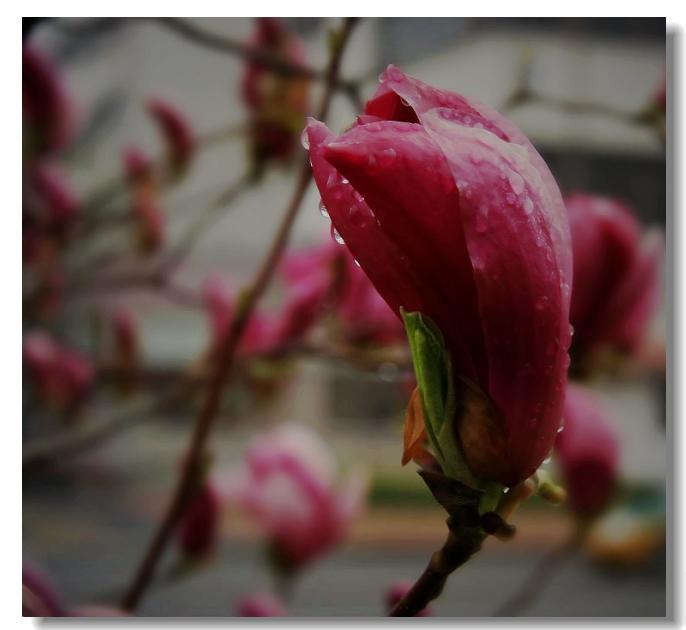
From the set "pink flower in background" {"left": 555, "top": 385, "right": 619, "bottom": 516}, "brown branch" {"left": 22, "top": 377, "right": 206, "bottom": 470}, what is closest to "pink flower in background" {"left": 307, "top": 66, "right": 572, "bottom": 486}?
"pink flower in background" {"left": 555, "top": 385, "right": 619, "bottom": 516}

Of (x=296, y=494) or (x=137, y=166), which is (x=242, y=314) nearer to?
(x=296, y=494)

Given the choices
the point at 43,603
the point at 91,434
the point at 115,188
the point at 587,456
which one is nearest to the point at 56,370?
the point at 91,434

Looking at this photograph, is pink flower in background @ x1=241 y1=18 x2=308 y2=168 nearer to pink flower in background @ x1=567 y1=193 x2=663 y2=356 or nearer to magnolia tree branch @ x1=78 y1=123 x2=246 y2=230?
magnolia tree branch @ x1=78 y1=123 x2=246 y2=230
